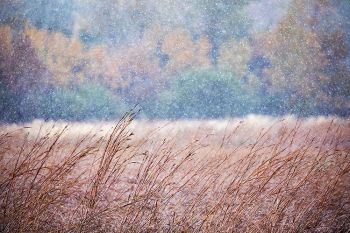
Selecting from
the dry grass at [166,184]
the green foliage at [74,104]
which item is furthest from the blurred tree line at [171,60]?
the dry grass at [166,184]

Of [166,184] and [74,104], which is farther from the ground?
[74,104]

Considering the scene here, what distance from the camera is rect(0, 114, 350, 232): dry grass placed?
4.09 ft

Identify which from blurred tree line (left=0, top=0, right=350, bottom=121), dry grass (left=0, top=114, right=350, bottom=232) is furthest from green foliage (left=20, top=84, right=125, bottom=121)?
dry grass (left=0, top=114, right=350, bottom=232)

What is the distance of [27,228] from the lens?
1.16 m

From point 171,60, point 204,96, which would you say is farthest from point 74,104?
point 204,96

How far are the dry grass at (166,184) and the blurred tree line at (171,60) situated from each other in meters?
0.38

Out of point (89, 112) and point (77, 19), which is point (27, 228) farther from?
point (77, 19)

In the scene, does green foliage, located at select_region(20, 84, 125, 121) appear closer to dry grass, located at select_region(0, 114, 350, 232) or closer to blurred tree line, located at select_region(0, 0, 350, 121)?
blurred tree line, located at select_region(0, 0, 350, 121)

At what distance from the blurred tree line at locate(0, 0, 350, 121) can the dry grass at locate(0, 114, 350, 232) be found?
1.26 ft

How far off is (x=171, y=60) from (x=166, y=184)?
1089 millimetres

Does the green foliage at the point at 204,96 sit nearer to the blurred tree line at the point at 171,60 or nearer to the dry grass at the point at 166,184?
the blurred tree line at the point at 171,60

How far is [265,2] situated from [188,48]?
26.0 inches

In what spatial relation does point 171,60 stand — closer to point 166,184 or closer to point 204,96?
point 204,96

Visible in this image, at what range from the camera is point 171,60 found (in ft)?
7.11
